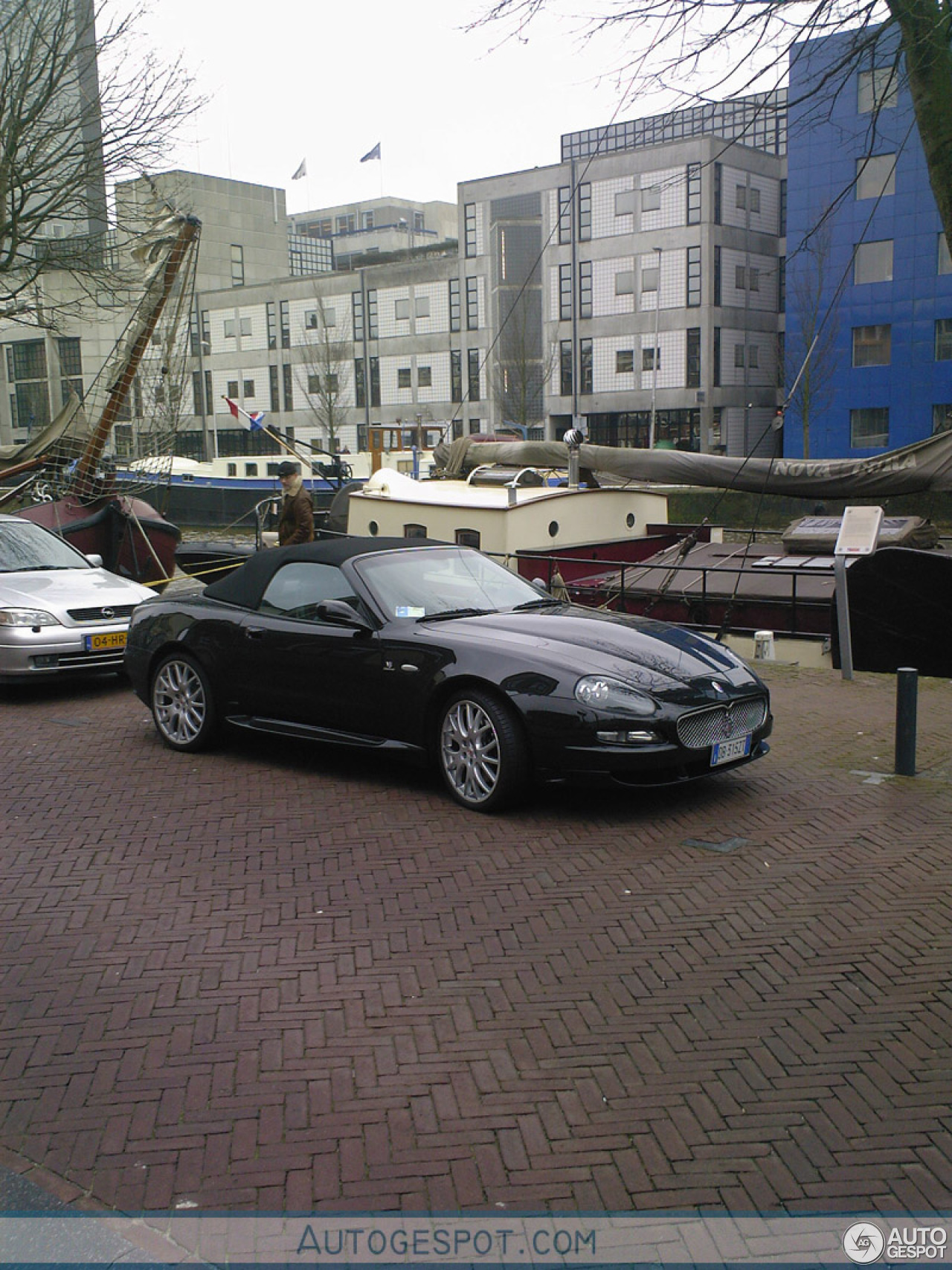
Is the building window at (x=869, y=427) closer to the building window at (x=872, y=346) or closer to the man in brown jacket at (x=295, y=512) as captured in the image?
the building window at (x=872, y=346)

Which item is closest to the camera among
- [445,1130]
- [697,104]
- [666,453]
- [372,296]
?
[445,1130]

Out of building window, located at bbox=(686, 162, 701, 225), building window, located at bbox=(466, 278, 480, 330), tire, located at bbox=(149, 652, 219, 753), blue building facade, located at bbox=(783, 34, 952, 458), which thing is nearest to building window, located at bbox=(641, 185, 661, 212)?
building window, located at bbox=(686, 162, 701, 225)

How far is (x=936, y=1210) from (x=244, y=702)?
19.0 feet

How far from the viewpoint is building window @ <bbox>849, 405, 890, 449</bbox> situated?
168 feet

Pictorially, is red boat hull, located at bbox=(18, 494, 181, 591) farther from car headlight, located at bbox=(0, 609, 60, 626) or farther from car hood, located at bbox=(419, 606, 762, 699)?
car hood, located at bbox=(419, 606, 762, 699)

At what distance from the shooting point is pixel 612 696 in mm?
6438

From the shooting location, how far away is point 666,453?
48.3ft

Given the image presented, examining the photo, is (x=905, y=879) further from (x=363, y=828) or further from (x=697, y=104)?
(x=697, y=104)

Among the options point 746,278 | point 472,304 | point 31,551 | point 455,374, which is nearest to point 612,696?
point 31,551

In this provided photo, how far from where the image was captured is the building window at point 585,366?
65812mm

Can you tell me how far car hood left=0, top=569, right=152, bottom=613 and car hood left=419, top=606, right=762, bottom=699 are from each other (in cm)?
480

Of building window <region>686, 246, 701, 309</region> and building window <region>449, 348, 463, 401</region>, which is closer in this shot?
building window <region>686, 246, 701, 309</region>

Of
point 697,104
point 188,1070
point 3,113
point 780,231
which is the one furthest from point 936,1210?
point 780,231

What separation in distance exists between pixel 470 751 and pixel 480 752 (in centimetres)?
9
